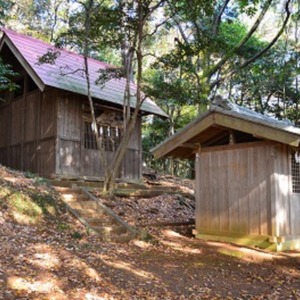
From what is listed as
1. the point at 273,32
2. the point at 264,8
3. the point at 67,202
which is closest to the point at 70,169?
the point at 67,202

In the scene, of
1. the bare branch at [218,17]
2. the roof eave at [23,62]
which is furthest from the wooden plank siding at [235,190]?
the bare branch at [218,17]

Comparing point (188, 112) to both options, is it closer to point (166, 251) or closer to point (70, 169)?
point (70, 169)

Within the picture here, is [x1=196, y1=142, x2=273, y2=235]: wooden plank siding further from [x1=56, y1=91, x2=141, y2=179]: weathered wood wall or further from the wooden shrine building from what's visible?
the wooden shrine building

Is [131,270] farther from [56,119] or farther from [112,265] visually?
[56,119]

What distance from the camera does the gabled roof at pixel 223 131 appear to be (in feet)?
27.3

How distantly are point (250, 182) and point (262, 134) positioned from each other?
117 cm

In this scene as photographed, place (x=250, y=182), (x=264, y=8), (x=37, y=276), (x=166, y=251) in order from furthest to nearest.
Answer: (x=264, y=8), (x=250, y=182), (x=166, y=251), (x=37, y=276)

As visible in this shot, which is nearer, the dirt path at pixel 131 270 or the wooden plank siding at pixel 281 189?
the dirt path at pixel 131 270

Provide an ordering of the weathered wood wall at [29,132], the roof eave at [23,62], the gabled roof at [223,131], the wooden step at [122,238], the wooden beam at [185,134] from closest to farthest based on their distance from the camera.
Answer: the gabled roof at [223,131], the wooden step at [122,238], the wooden beam at [185,134], the roof eave at [23,62], the weathered wood wall at [29,132]

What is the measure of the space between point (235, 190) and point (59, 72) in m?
8.47

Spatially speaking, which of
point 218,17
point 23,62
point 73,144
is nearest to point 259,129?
point 73,144

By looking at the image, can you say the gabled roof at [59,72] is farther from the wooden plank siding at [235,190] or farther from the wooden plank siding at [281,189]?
the wooden plank siding at [281,189]

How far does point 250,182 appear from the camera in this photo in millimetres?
8977

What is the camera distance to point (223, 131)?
9.81 meters
